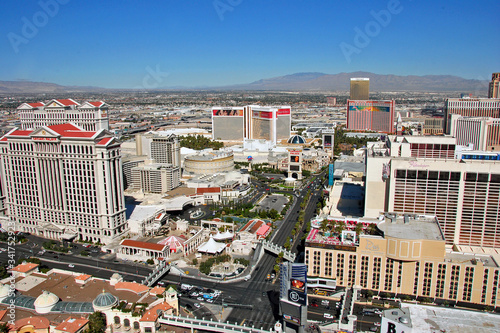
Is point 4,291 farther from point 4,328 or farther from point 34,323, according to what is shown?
point 34,323

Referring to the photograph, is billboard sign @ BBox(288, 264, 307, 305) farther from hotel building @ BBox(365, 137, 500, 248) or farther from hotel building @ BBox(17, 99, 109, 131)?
hotel building @ BBox(17, 99, 109, 131)

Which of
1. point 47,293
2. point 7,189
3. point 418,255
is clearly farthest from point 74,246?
point 418,255

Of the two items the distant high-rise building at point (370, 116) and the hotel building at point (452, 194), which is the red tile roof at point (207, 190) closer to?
the hotel building at point (452, 194)

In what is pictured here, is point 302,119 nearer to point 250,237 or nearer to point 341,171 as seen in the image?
point 341,171

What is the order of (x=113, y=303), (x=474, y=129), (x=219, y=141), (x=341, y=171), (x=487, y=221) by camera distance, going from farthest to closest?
(x=219, y=141) < (x=474, y=129) < (x=341, y=171) < (x=487, y=221) < (x=113, y=303)

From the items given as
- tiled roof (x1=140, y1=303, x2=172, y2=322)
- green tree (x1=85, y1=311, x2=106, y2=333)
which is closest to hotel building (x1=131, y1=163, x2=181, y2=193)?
tiled roof (x1=140, y1=303, x2=172, y2=322)

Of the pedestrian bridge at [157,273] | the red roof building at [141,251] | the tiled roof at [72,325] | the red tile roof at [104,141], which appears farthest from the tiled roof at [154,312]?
the red tile roof at [104,141]
